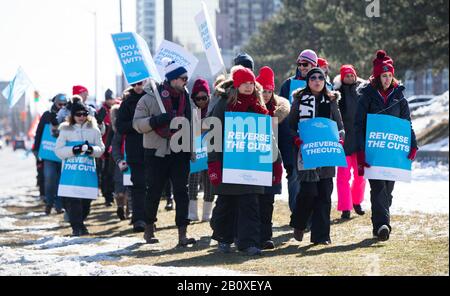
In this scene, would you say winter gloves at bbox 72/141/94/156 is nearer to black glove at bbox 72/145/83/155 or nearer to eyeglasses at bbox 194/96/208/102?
black glove at bbox 72/145/83/155

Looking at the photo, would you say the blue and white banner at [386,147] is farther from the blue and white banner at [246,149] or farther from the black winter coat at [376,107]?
the blue and white banner at [246,149]

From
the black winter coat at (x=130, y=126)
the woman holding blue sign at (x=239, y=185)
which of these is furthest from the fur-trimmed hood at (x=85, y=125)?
the woman holding blue sign at (x=239, y=185)

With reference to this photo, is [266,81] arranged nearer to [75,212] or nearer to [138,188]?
[138,188]

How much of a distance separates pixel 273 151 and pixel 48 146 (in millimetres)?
6398

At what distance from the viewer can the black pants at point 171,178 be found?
10461 millimetres

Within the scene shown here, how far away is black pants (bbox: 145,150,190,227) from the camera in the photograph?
10.5 meters

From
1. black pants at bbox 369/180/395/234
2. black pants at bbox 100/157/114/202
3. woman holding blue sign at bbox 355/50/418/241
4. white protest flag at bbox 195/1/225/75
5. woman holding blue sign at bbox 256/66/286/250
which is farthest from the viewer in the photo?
black pants at bbox 100/157/114/202

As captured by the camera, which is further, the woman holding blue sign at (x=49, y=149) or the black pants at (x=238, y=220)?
the woman holding blue sign at (x=49, y=149)

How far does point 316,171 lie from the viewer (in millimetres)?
9805

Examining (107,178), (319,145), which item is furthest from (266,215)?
(107,178)

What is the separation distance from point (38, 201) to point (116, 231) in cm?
737

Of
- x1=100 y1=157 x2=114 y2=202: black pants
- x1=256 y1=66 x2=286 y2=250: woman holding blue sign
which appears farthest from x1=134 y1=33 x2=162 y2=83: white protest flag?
x1=100 y1=157 x2=114 y2=202: black pants

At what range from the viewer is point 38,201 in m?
19.5
